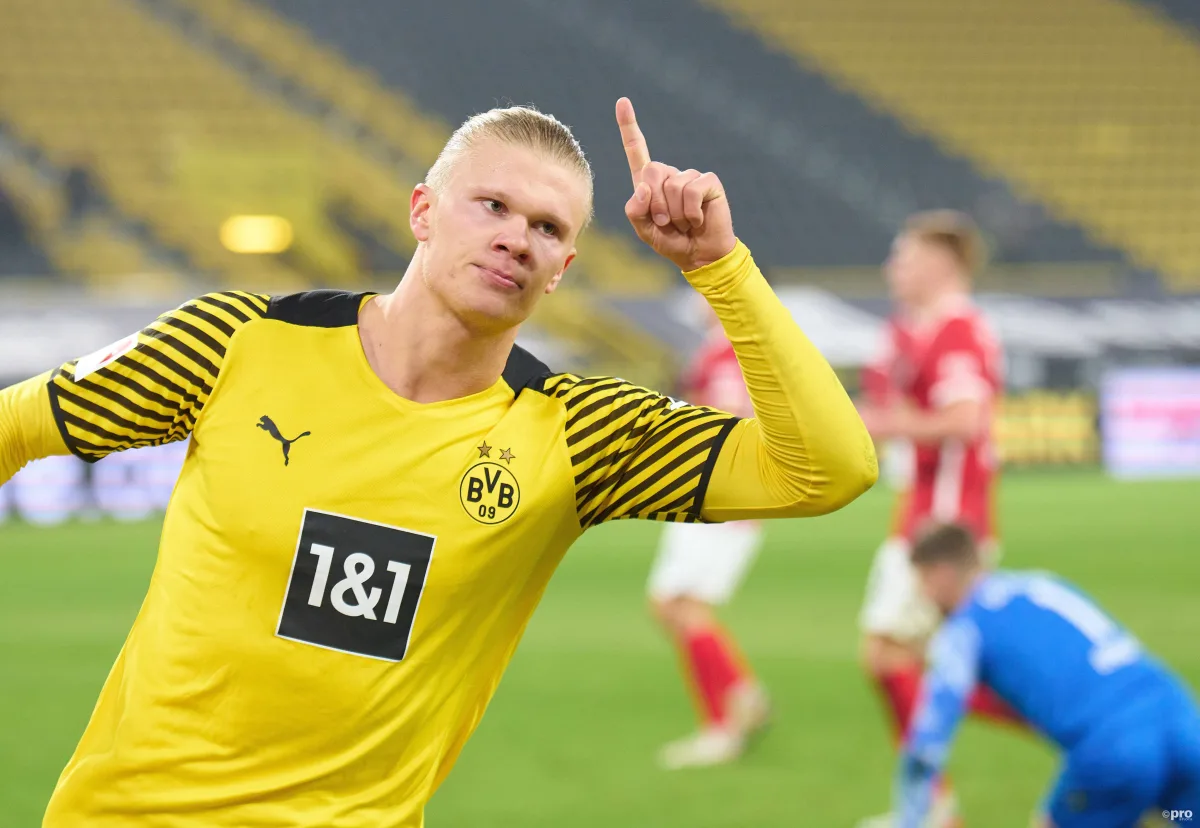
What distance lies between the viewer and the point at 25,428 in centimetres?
244

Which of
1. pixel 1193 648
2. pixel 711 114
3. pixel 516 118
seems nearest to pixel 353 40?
pixel 711 114

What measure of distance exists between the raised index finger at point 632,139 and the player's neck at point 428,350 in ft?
1.15

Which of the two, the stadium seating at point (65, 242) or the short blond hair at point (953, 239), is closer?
the short blond hair at point (953, 239)

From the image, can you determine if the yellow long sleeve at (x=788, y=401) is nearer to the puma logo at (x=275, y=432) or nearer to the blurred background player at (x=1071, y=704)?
the puma logo at (x=275, y=432)

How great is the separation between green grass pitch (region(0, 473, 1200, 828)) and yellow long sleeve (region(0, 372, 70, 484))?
3.42m

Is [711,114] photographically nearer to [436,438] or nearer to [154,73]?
[154,73]

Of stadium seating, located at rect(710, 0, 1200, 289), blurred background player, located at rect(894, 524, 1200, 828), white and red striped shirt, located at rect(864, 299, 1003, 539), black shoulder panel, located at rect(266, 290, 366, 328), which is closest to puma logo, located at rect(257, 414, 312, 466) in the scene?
black shoulder panel, located at rect(266, 290, 366, 328)

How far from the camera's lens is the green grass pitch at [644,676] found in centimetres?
588

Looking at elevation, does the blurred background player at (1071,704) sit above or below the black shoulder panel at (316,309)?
below

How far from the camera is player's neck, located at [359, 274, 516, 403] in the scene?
8.22ft

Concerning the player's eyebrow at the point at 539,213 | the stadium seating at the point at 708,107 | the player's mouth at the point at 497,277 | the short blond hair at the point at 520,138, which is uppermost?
the stadium seating at the point at 708,107

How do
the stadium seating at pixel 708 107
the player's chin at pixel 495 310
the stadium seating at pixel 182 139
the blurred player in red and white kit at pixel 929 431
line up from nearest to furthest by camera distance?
the player's chin at pixel 495 310
the blurred player in red and white kit at pixel 929 431
the stadium seating at pixel 182 139
the stadium seating at pixel 708 107

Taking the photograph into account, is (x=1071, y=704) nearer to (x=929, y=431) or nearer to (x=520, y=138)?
(x=929, y=431)

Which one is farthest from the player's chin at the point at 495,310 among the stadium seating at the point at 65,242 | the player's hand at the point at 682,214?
the stadium seating at the point at 65,242
